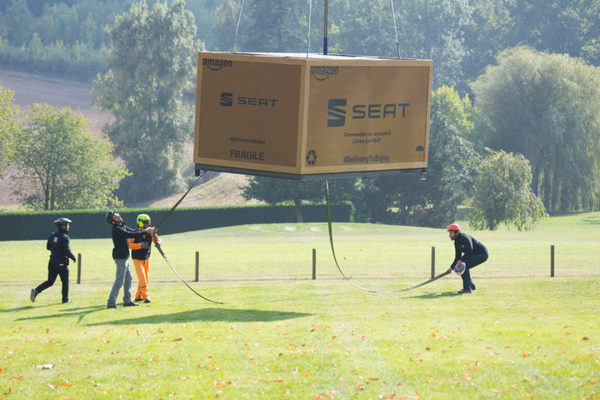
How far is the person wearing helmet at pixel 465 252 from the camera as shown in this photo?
22203 mm

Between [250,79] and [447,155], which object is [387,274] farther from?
[447,155]

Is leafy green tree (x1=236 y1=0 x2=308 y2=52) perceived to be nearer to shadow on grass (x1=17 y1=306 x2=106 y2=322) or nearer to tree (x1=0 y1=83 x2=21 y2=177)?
tree (x1=0 y1=83 x2=21 y2=177)

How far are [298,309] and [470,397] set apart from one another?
8.42 metres

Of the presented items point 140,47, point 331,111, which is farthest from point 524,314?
point 140,47

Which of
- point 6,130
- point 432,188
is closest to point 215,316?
point 6,130

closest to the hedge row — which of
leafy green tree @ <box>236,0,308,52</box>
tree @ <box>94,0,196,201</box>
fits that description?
tree @ <box>94,0,196,201</box>

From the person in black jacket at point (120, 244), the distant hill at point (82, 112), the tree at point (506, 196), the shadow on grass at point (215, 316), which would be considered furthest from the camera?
the distant hill at point (82, 112)

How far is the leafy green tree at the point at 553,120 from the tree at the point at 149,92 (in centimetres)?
3208

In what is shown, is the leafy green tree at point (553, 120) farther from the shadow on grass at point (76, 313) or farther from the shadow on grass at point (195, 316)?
the shadow on grass at point (76, 313)

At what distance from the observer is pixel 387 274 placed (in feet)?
97.0

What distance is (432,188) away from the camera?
71.2m

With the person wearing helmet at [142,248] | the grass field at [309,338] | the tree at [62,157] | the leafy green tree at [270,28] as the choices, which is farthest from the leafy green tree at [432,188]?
the person wearing helmet at [142,248]

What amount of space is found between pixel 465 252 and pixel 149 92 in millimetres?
68181

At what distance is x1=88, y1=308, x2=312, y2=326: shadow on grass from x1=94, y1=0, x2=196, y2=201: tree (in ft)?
217
